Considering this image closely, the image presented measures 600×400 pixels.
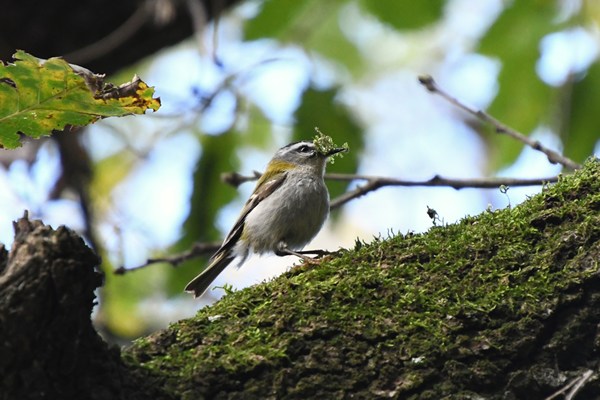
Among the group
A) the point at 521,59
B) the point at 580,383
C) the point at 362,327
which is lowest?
the point at 580,383

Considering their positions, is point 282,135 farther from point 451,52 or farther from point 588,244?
point 451,52

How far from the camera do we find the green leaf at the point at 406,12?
14.2 feet

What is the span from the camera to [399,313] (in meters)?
2.75

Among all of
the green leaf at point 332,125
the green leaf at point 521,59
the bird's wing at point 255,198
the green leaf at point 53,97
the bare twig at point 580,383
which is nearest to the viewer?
the bare twig at point 580,383

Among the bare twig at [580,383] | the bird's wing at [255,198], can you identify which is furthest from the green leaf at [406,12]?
the bare twig at [580,383]

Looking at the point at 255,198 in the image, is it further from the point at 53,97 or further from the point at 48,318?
the point at 48,318

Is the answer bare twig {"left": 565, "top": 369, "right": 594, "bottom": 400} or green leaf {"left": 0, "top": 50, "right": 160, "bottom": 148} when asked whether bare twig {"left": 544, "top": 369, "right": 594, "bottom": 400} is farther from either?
green leaf {"left": 0, "top": 50, "right": 160, "bottom": 148}

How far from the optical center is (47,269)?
2139mm

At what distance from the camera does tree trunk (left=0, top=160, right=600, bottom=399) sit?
215 centimetres

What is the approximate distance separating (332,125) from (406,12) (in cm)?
96

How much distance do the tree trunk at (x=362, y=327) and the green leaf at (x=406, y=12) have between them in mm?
1607

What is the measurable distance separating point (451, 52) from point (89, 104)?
10.1 metres

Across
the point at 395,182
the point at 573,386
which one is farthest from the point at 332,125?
the point at 573,386

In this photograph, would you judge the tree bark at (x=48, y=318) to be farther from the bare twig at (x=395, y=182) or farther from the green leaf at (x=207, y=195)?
the green leaf at (x=207, y=195)
